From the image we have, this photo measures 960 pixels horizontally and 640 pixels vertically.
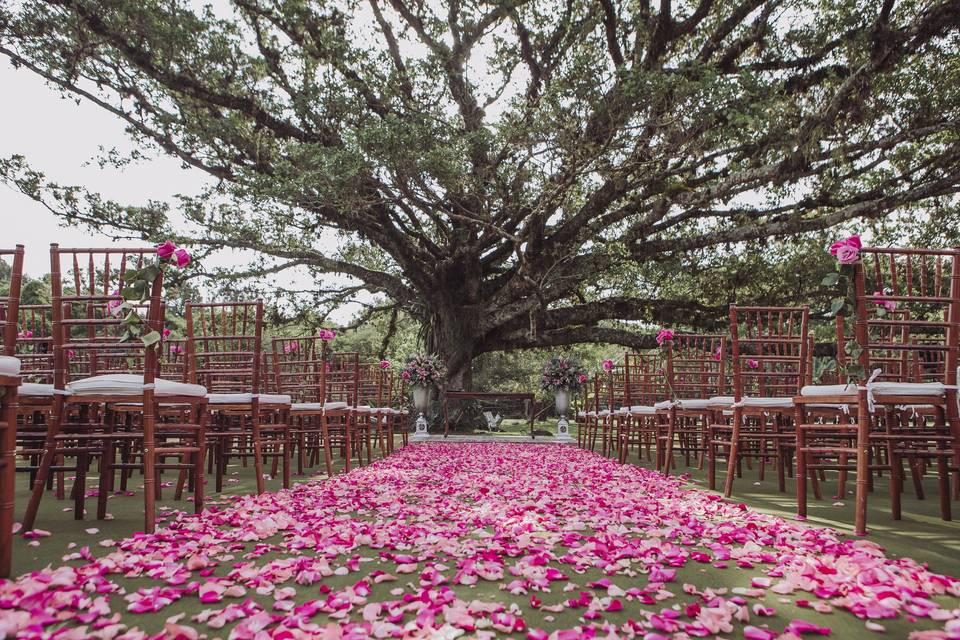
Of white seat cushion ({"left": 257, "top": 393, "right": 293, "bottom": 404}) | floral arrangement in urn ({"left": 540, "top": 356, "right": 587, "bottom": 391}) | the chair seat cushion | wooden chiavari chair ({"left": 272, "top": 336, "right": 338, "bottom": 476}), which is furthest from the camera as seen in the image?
floral arrangement in urn ({"left": 540, "top": 356, "right": 587, "bottom": 391})

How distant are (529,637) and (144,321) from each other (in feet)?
7.76

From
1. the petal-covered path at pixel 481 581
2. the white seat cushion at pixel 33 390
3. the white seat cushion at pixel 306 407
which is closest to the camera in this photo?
the petal-covered path at pixel 481 581

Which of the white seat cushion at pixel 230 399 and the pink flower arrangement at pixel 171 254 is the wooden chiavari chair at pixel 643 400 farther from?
the pink flower arrangement at pixel 171 254

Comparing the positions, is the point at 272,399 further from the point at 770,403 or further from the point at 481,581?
the point at 770,403

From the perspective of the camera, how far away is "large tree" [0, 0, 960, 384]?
818cm

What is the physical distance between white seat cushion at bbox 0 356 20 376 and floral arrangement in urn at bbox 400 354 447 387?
978 centimetres

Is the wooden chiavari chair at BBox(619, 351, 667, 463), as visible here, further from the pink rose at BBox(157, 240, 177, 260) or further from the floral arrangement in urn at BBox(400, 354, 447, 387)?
the floral arrangement in urn at BBox(400, 354, 447, 387)

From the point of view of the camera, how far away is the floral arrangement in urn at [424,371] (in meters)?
12.1

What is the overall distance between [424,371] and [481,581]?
398 inches

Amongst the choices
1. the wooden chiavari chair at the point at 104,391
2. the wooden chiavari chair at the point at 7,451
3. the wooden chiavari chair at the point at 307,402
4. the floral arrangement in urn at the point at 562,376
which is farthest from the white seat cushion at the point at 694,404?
the floral arrangement in urn at the point at 562,376

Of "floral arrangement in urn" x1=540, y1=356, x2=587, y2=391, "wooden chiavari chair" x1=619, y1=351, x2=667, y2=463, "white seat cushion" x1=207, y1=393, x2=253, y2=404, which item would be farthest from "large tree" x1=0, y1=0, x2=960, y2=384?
"white seat cushion" x1=207, y1=393, x2=253, y2=404

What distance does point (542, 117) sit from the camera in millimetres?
8539

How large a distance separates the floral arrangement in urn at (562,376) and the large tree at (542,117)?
1435mm

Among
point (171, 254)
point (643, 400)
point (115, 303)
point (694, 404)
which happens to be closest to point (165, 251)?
point (171, 254)
